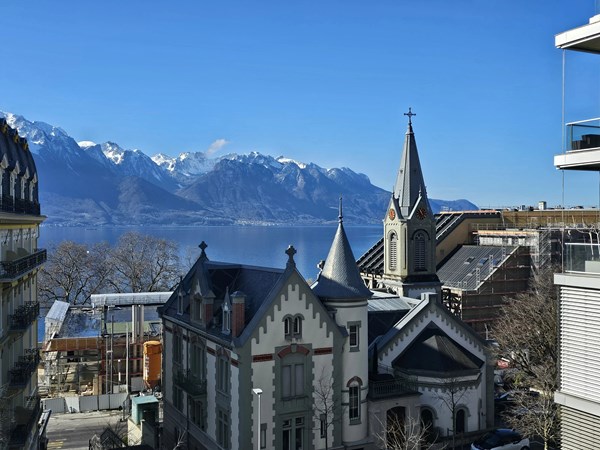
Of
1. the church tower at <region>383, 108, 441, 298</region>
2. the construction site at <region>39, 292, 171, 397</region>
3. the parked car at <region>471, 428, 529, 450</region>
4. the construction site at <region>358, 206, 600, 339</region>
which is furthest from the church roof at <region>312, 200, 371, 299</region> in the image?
the construction site at <region>358, 206, 600, 339</region>

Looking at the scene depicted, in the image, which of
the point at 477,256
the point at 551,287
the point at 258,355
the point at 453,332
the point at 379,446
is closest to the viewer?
the point at 258,355

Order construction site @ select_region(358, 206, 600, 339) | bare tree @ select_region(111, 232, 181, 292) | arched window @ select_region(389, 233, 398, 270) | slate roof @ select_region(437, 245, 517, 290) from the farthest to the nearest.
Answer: bare tree @ select_region(111, 232, 181, 292) → slate roof @ select_region(437, 245, 517, 290) → construction site @ select_region(358, 206, 600, 339) → arched window @ select_region(389, 233, 398, 270)

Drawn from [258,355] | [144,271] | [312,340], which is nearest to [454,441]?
[312,340]

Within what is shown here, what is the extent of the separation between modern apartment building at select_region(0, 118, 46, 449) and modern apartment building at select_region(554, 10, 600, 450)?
22170 mm

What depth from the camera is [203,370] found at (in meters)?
39.8

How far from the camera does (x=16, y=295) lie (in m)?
35.0

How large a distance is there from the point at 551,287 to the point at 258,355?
36801 mm

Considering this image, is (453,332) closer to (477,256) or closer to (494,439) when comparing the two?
(494,439)

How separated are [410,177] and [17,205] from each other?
102 ft

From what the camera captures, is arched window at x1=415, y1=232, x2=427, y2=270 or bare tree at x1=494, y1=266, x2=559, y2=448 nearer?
bare tree at x1=494, y1=266, x2=559, y2=448

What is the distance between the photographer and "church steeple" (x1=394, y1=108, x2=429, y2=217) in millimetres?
53250

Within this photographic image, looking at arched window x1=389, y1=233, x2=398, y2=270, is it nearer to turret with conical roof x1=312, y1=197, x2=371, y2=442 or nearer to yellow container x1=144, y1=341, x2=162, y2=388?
turret with conical roof x1=312, y1=197, x2=371, y2=442

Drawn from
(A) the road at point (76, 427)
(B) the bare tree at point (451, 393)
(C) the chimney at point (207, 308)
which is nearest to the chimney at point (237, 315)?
(C) the chimney at point (207, 308)

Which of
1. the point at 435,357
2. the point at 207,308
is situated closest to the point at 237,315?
the point at 207,308
